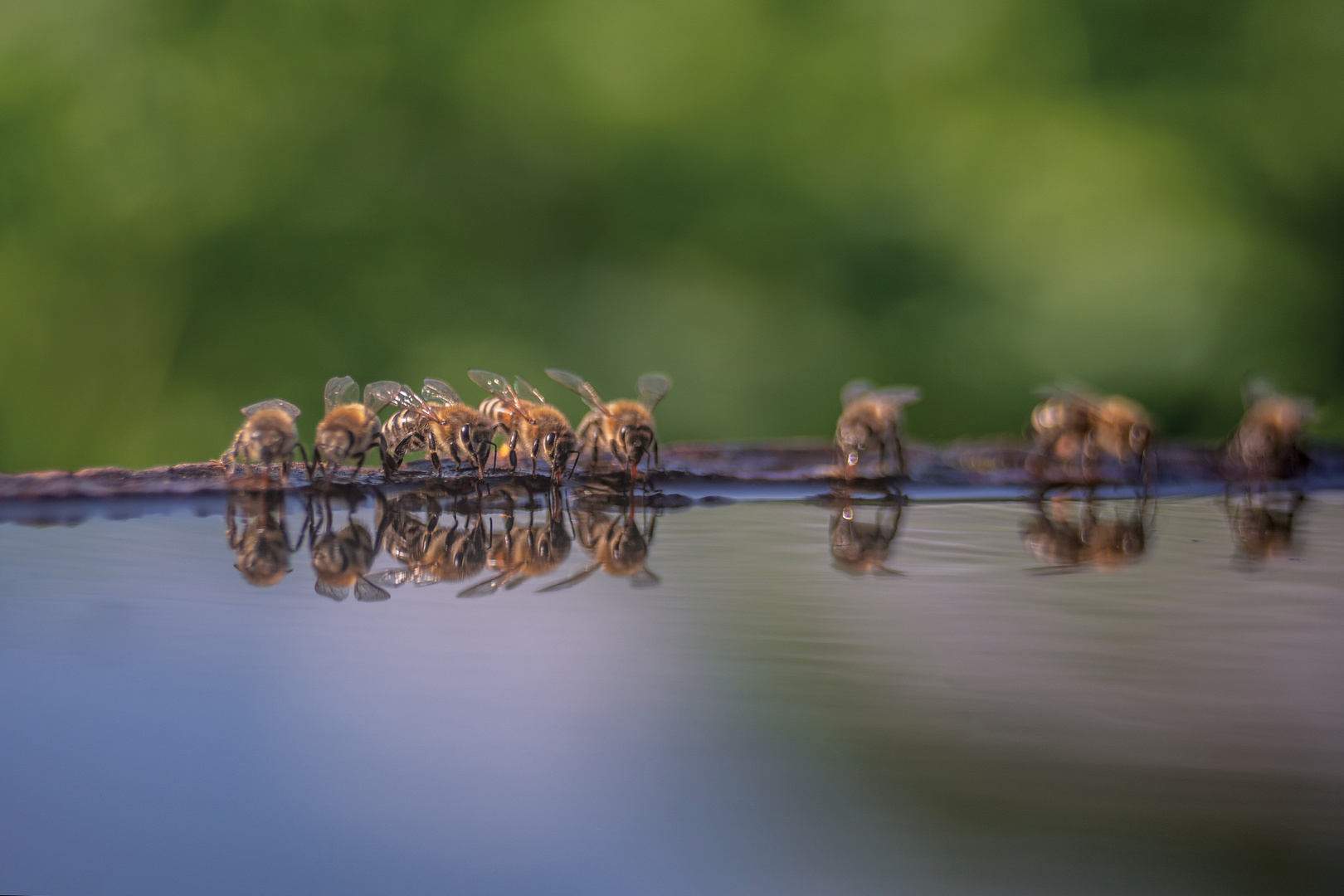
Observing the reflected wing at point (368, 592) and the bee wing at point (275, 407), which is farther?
the bee wing at point (275, 407)

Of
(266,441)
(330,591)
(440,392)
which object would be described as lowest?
(330,591)

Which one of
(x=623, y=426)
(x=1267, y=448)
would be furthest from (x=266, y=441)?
(x=1267, y=448)

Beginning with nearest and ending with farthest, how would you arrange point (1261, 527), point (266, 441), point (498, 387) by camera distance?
point (1261, 527) < point (266, 441) < point (498, 387)

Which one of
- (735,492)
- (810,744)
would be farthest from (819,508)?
(810,744)

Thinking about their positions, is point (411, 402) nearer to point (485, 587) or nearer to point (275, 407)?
point (275, 407)

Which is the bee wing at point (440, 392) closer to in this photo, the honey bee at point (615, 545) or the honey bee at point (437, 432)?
the honey bee at point (437, 432)

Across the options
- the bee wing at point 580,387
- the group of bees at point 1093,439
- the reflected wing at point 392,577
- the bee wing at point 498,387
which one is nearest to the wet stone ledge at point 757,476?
the group of bees at point 1093,439
